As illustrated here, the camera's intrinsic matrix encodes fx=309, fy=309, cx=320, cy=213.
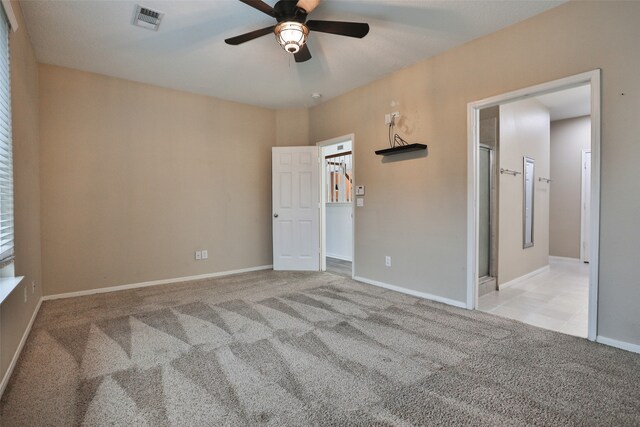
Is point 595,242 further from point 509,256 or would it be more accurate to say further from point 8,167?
point 8,167

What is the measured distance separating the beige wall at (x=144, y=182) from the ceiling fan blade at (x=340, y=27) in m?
2.76

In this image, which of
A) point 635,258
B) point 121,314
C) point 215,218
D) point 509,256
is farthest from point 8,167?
point 509,256

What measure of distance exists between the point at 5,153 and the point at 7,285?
0.91 m

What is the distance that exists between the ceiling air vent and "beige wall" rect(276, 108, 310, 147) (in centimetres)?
260

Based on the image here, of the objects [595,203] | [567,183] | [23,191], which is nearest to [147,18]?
[23,191]

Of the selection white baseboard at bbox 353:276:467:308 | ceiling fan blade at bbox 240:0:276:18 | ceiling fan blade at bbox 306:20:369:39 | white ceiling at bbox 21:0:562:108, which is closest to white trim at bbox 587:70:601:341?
white ceiling at bbox 21:0:562:108

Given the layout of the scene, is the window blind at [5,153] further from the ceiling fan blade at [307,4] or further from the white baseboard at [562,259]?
the white baseboard at [562,259]

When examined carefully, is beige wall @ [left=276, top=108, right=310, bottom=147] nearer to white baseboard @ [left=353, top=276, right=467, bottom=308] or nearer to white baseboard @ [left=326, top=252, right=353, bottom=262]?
white baseboard @ [left=326, top=252, right=353, bottom=262]

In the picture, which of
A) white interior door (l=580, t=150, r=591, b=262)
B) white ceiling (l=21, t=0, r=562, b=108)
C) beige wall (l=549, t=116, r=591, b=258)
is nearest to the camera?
white ceiling (l=21, t=0, r=562, b=108)

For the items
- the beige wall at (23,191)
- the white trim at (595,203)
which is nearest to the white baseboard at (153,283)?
the beige wall at (23,191)

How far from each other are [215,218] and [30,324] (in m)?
2.35

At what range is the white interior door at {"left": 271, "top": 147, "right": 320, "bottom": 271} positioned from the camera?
16.4 ft

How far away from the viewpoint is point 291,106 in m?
5.11

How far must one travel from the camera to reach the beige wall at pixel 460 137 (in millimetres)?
2234
